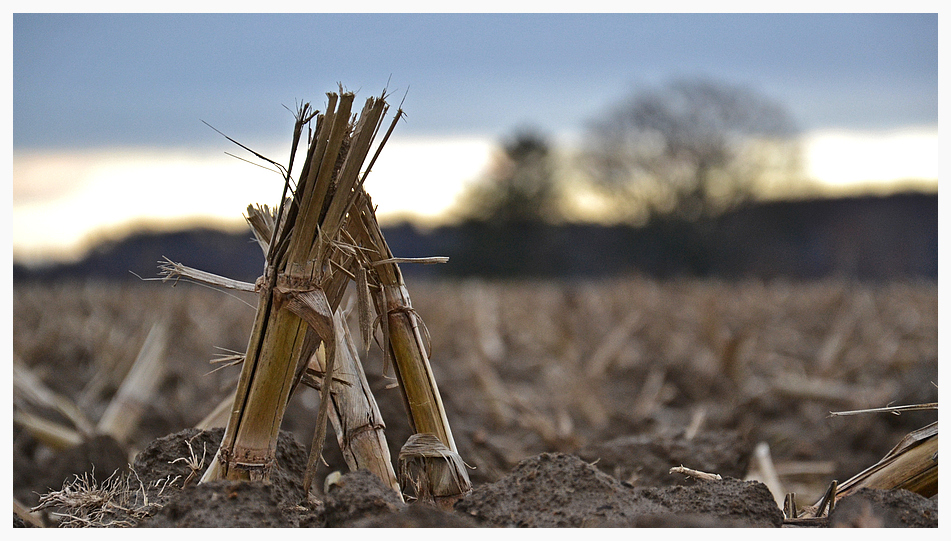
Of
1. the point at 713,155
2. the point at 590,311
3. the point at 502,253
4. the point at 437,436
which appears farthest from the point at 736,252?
the point at 437,436

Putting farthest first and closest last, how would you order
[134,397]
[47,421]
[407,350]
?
[134,397] → [47,421] → [407,350]

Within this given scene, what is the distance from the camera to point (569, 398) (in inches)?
206

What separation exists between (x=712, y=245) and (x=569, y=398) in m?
22.4

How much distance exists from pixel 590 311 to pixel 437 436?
8.32 metres

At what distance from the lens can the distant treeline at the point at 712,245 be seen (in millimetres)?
17047

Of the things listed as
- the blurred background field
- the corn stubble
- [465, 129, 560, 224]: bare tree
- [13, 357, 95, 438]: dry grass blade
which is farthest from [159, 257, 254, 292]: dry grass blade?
[465, 129, 560, 224]: bare tree

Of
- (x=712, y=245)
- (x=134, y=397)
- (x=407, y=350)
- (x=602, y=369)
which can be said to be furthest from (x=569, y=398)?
(x=712, y=245)

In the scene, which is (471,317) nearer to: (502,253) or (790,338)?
(790,338)

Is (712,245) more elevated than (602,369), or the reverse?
(712,245)

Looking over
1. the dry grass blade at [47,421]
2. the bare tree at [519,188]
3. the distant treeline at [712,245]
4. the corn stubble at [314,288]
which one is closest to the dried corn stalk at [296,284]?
the corn stubble at [314,288]

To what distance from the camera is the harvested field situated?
1.21m

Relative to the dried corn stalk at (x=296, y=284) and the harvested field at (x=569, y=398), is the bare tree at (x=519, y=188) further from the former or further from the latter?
the dried corn stalk at (x=296, y=284)

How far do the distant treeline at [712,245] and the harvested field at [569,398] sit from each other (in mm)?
6934

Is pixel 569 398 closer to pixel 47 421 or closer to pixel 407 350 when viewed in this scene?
pixel 47 421
